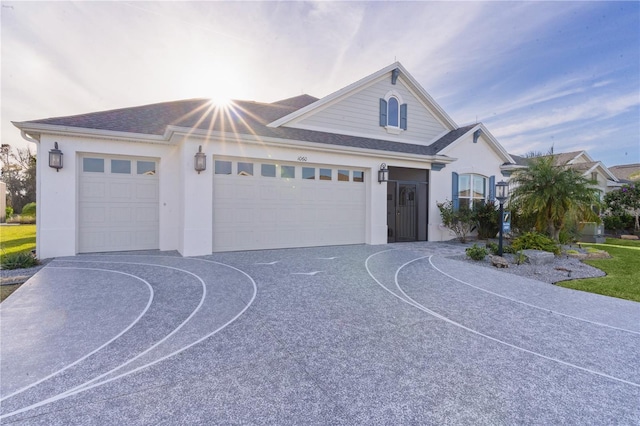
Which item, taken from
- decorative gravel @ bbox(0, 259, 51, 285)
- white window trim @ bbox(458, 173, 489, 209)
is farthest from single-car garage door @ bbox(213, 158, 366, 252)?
white window trim @ bbox(458, 173, 489, 209)

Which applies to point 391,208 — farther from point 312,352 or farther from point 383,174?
point 312,352

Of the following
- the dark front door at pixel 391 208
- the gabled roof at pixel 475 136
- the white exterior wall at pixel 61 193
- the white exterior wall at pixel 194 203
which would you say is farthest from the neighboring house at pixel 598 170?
the white exterior wall at pixel 61 193

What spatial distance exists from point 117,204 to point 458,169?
12351 millimetres

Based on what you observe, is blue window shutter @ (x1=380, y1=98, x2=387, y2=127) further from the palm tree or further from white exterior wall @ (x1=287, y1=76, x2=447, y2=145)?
the palm tree

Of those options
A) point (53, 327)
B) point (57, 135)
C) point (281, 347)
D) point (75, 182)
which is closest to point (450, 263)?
point (281, 347)

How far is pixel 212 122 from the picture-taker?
8695 mm

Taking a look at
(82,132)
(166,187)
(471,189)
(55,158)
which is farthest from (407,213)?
(55,158)

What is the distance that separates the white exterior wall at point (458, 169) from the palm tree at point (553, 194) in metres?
2.61

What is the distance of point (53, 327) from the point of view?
363 centimetres

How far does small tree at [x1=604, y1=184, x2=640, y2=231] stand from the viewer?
1611 centimetres

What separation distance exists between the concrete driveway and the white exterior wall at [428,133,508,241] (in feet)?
20.4

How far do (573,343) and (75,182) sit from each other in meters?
10.7

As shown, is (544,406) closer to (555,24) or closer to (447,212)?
(447,212)

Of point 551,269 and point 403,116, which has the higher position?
point 403,116
